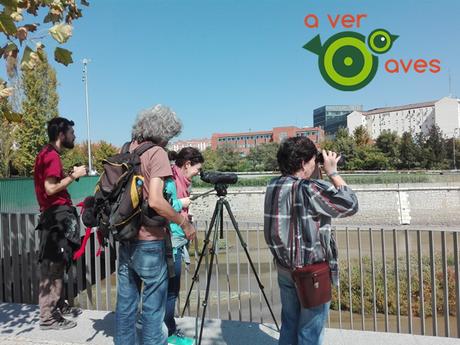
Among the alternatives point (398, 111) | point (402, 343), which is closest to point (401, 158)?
point (402, 343)

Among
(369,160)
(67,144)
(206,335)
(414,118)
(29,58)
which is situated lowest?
(206,335)

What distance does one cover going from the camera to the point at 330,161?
2.53m

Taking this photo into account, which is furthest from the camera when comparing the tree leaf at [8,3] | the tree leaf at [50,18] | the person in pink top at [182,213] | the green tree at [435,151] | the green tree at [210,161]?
the green tree at [210,161]

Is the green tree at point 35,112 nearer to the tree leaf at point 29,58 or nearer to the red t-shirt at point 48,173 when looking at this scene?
the red t-shirt at point 48,173

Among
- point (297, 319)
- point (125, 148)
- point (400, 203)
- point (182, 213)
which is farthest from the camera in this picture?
point (400, 203)

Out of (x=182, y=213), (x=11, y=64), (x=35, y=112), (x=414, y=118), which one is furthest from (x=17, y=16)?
(x=414, y=118)

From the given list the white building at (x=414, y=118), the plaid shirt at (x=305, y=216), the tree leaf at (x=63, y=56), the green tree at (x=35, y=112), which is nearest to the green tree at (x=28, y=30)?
the tree leaf at (x=63, y=56)

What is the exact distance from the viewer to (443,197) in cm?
3300

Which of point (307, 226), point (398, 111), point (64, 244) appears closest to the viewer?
point (307, 226)

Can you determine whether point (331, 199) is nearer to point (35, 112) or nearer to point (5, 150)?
point (5, 150)

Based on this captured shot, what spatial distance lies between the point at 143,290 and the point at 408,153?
56.1 m

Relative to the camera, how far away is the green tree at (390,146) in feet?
179

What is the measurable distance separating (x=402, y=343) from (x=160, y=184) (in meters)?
2.43

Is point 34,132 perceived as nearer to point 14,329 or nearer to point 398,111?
point 14,329
